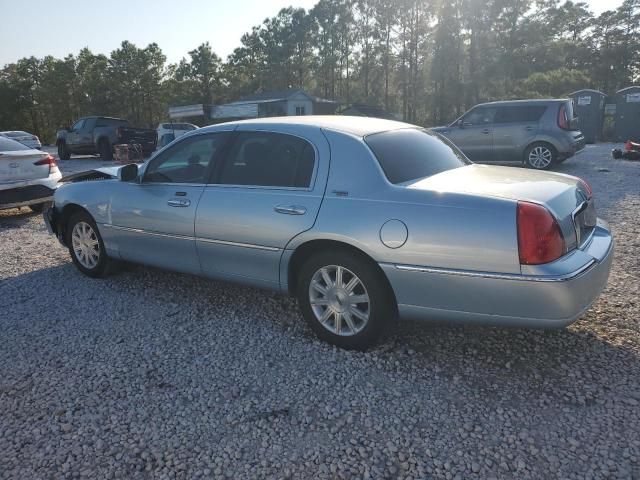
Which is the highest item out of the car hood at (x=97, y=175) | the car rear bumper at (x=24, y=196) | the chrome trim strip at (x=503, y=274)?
the car hood at (x=97, y=175)

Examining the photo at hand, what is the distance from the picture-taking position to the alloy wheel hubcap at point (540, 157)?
11.1 meters

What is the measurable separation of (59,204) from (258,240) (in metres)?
2.76

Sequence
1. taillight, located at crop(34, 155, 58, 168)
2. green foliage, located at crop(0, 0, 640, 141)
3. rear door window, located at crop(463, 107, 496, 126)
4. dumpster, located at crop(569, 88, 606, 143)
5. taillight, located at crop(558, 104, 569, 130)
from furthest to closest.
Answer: green foliage, located at crop(0, 0, 640, 141) → dumpster, located at crop(569, 88, 606, 143) → rear door window, located at crop(463, 107, 496, 126) → taillight, located at crop(558, 104, 569, 130) → taillight, located at crop(34, 155, 58, 168)

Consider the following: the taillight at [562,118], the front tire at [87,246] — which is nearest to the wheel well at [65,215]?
the front tire at [87,246]

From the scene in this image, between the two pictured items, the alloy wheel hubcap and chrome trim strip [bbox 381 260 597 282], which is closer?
chrome trim strip [bbox 381 260 597 282]

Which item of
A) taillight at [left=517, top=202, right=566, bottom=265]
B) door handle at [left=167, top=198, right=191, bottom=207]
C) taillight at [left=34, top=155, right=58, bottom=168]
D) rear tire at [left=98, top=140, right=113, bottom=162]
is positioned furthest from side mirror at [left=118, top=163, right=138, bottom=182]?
rear tire at [left=98, top=140, right=113, bottom=162]

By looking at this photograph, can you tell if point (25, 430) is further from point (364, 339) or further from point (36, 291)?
point (36, 291)

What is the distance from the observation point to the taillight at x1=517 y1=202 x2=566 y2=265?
8.78ft

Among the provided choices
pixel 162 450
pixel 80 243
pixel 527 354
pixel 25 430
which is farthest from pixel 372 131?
pixel 80 243

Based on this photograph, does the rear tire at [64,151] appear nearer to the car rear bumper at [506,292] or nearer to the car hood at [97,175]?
the car hood at [97,175]

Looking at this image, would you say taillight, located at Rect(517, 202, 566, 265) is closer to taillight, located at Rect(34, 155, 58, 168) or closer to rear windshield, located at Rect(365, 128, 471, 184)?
rear windshield, located at Rect(365, 128, 471, 184)

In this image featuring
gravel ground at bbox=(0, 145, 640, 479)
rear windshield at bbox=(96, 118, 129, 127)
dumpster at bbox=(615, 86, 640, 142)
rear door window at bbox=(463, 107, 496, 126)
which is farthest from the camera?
rear windshield at bbox=(96, 118, 129, 127)

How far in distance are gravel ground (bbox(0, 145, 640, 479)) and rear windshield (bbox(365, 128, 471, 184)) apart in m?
1.18

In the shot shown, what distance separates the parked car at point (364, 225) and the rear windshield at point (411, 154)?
12 mm
